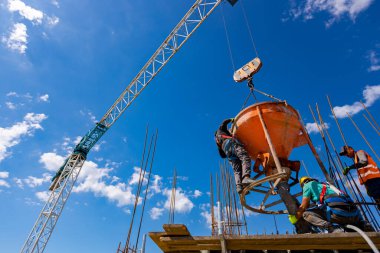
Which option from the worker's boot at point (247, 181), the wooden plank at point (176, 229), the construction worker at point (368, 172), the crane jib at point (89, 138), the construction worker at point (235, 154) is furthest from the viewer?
the crane jib at point (89, 138)

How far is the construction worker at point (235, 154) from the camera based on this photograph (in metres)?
4.99

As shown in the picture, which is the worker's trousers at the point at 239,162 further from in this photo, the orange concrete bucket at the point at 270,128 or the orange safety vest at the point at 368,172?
the orange safety vest at the point at 368,172

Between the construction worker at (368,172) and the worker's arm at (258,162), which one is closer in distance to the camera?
the worker's arm at (258,162)

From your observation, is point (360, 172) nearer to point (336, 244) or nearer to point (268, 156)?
point (268, 156)

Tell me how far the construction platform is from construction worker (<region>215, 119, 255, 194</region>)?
1.59 metres

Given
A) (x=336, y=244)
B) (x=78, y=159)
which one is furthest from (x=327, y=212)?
(x=78, y=159)

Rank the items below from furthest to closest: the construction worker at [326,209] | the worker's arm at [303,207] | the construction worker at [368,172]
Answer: the construction worker at [368,172], the worker's arm at [303,207], the construction worker at [326,209]

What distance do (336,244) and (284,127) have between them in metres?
2.51

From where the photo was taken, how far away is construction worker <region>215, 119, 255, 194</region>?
4.99 m

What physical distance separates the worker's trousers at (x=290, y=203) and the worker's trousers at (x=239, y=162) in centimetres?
70

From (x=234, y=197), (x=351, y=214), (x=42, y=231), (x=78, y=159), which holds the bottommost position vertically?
(x=351, y=214)

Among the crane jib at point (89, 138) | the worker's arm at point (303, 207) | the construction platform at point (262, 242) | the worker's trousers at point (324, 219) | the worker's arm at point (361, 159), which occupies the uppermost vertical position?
the crane jib at point (89, 138)

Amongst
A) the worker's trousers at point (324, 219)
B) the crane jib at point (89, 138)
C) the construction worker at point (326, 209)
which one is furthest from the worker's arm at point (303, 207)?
the crane jib at point (89, 138)

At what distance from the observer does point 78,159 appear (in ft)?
89.1
